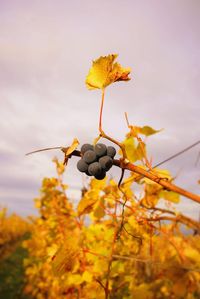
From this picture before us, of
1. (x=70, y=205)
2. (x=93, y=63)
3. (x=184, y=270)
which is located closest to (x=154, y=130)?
(x=93, y=63)

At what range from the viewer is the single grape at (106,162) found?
89 cm

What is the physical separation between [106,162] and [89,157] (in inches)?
2.1

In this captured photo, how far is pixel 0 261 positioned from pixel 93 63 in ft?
41.6

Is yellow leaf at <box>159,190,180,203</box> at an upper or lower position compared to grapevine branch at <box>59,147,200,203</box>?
upper

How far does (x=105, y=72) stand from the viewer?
110cm

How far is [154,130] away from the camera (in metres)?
1.24

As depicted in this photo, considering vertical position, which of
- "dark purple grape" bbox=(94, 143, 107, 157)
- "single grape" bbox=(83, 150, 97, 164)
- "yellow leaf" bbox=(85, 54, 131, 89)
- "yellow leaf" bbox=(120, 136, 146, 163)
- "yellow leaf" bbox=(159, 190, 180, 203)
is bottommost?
"single grape" bbox=(83, 150, 97, 164)

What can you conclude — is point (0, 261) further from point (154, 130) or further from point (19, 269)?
point (154, 130)

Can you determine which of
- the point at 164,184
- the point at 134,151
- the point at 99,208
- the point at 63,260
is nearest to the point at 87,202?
the point at 99,208

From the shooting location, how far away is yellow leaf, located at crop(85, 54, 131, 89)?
109 cm

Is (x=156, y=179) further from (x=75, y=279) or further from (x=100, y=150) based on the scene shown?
(x=75, y=279)

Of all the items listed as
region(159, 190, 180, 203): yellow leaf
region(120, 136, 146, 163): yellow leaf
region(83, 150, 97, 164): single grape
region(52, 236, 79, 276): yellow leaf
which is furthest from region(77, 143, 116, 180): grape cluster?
region(159, 190, 180, 203): yellow leaf

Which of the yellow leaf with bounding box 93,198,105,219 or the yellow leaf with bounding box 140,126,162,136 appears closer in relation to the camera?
the yellow leaf with bounding box 140,126,162,136

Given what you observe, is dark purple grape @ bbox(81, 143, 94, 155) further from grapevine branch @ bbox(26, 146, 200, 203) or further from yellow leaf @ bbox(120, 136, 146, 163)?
yellow leaf @ bbox(120, 136, 146, 163)
